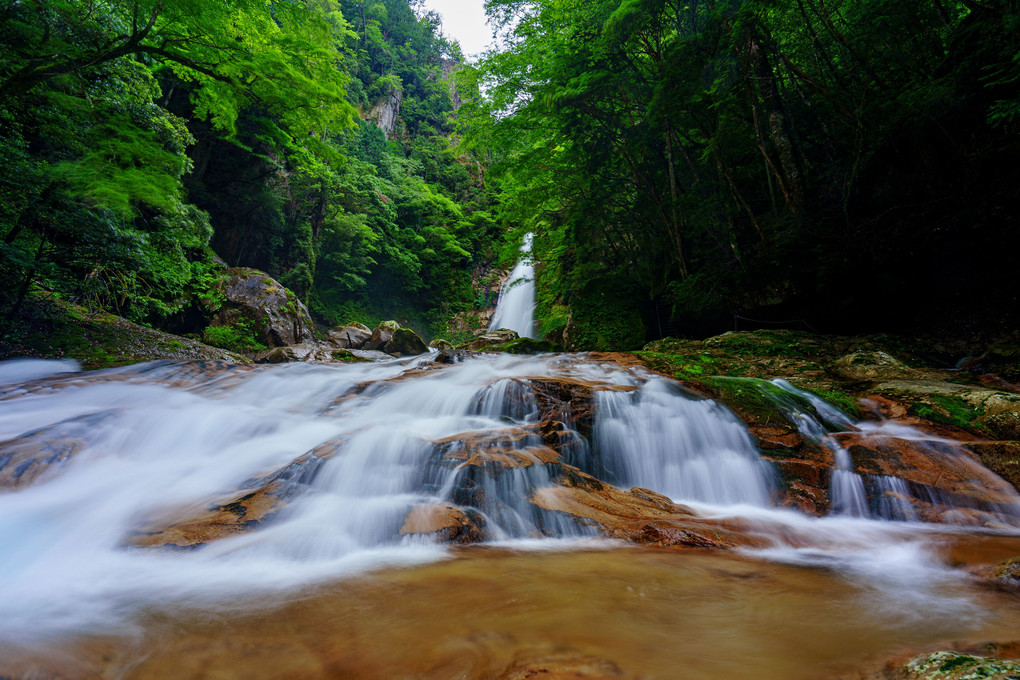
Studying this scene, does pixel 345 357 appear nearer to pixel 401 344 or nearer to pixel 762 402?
pixel 401 344

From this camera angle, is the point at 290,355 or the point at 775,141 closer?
the point at 775,141

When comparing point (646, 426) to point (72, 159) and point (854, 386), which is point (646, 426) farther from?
point (72, 159)

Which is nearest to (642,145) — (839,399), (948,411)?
(839,399)

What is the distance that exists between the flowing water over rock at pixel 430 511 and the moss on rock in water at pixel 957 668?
20 centimetres

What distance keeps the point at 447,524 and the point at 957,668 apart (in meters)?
2.36

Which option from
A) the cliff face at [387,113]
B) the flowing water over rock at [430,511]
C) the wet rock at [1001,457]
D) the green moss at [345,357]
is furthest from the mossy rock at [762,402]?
the cliff face at [387,113]

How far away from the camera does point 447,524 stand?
107 inches

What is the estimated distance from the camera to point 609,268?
1253 centimetres

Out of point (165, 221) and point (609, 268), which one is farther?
point (609, 268)

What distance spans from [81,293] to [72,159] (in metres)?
2.99

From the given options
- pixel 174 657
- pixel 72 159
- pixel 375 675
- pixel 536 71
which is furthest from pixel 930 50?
pixel 72 159

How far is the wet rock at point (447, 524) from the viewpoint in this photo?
264 cm

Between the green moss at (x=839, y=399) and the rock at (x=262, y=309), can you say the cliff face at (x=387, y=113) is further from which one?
the green moss at (x=839, y=399)

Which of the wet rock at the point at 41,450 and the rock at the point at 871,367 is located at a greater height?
the rock at the point at 871,367
